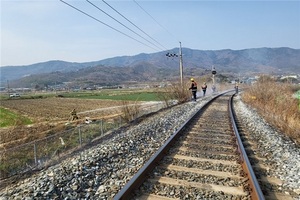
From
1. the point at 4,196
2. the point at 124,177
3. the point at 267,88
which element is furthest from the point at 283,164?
the point at 267,88

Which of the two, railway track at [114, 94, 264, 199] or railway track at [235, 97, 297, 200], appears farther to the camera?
railway track at [235, 97, 297, 200]

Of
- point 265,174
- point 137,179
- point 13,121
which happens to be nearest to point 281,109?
point 265,174

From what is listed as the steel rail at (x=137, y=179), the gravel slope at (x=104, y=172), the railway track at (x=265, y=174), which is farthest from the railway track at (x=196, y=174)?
the gravel slope at (x=104, y=172)

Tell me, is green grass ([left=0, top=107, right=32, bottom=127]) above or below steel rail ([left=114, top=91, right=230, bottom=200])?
below

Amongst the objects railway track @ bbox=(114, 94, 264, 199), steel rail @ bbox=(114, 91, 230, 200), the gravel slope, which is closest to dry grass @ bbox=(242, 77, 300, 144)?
the gravel slope

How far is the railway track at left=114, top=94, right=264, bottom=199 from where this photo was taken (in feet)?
15.5

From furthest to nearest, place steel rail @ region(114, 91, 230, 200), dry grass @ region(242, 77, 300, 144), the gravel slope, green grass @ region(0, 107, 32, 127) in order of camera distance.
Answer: green grass @ region(0, 107, 32, 127) < dry grass @ region(242, 77, 300, 144) < the gravel slope < steel rail @ region(114, 91, 230, 200)

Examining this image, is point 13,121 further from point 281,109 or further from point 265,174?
point 265,174

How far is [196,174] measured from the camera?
5633 mm

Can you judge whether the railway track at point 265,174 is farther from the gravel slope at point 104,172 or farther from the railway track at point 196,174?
the railway track at point 196,174

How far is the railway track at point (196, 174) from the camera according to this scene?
4734 mm

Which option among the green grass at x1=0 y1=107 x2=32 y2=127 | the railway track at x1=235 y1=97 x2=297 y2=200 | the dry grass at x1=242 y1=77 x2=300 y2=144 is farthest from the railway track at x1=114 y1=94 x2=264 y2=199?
the green grass at x1=0 y1=107 x2=32 y2=127

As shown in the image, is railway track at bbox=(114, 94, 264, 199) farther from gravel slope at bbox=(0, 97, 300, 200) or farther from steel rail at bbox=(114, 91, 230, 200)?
gravel slope at bbox=(0, 97, 300, 200)

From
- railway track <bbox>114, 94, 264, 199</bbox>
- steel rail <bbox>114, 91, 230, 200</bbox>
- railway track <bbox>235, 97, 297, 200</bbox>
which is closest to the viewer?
steel rail <bbox>114, 91, 230, 200</bbox>
